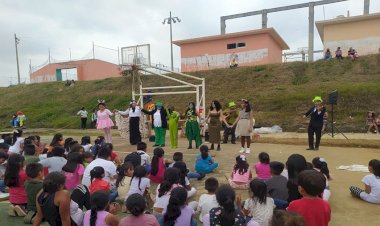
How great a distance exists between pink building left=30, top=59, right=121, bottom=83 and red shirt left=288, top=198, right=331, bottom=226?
35032 mm

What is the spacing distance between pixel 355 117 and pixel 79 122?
1653 centimetres

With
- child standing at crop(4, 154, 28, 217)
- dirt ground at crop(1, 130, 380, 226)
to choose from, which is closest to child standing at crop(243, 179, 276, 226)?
dirt ground at crop(1, 130, 380, 226)

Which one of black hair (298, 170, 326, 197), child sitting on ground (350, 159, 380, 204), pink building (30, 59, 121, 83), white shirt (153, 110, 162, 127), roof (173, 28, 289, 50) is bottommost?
child sitting on ground (350, 159, 380, 204)

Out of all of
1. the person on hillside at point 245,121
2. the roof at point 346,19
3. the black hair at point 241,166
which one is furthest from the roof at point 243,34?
the black hair at point 241,166

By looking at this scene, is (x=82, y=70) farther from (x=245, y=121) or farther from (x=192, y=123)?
(x=245, y=121)

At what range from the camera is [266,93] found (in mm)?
19016

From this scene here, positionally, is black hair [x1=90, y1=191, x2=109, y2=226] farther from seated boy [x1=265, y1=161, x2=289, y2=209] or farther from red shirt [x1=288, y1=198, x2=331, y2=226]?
seated boy [x1=265, y1=161, x2=289, y2=209]

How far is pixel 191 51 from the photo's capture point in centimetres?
2861

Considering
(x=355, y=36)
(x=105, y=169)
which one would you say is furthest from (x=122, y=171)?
(x=355, y=36)

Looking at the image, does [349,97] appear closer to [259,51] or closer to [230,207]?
[259,51]

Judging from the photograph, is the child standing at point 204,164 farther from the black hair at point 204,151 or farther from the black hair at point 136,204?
the black hair at point 136,204

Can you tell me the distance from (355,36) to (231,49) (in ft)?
30.0

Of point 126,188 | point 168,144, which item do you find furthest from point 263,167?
point 168,144

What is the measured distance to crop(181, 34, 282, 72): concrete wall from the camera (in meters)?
26.1
